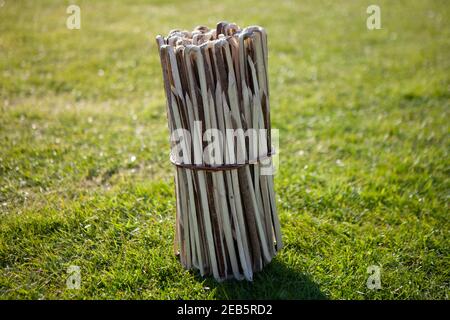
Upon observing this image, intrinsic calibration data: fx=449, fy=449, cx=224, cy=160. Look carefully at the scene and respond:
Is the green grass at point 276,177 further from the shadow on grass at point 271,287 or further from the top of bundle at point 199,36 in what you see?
the top of bundle at point 199,36

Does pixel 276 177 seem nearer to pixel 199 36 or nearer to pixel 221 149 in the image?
pixel 221 149

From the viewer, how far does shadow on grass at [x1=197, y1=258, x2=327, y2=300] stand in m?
2.73

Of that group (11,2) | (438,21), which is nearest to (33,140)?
(11,2)

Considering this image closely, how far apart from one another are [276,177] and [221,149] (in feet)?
5.47

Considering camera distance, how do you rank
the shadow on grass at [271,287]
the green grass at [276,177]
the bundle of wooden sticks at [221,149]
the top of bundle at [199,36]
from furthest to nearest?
1. the green grass at [276,177]
2. the shadow on grass at [271,287]
3. the top of bundle at [199,36]
4. the bundle of wooden sticks at [221,149]

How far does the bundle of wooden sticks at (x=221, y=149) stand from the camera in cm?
247

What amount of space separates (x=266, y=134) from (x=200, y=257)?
869 mm

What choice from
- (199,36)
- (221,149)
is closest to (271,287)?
(221,149)

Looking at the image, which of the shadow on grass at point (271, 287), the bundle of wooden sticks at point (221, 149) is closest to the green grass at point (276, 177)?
the shadow on grass at point (271, 287)

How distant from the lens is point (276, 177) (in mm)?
4133

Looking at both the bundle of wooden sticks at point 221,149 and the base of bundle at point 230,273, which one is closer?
the bundle of wooden sticks at point 221,149

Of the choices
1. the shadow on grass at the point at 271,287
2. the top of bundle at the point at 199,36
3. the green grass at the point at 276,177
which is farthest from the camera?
the green grass at the point at 276,177

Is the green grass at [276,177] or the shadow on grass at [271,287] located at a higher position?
the green grass at [276,177]

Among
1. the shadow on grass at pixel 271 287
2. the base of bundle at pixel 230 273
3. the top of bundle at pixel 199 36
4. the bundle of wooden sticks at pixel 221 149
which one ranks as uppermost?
the top of bundle at pixel 199 36
